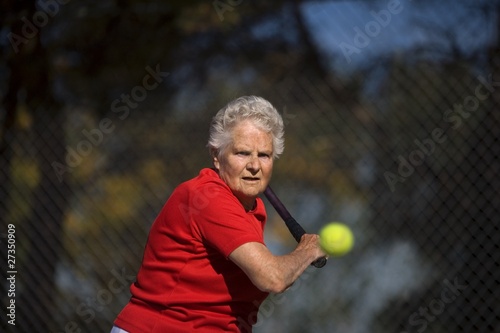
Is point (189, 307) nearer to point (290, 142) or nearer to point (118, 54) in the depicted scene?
point (290, 142)

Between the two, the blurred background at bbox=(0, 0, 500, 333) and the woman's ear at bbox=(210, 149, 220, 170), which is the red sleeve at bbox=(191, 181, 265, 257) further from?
the blurred background at bbox=(0, 0, 500, 333)

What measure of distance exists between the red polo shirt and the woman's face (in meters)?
0.09

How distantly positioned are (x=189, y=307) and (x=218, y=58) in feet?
9.87

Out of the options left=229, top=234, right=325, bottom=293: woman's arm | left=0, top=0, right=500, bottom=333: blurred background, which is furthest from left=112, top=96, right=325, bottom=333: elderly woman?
left=0, top=0, right=500, bottom=333: blurred background

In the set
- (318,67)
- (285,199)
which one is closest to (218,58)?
(318,67)

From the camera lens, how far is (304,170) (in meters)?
5.39

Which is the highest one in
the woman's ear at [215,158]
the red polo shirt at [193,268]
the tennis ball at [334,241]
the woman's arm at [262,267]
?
the woman's ear at [215,158]

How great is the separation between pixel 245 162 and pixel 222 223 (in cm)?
30

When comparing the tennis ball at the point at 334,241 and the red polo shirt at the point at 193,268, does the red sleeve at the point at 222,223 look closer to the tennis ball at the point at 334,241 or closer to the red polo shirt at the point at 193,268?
the red polo shirt at the point at 193,268

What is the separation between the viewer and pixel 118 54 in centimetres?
579

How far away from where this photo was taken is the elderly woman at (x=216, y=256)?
2.75 metres

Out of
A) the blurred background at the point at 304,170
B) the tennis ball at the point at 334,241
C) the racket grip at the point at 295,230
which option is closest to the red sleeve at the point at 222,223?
the tennis ball at the point at 334,241

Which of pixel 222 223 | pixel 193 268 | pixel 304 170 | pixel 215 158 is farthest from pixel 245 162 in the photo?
pixel 304 170

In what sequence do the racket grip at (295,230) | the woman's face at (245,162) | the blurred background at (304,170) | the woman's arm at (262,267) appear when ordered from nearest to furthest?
the woman's arm at (262,267) → the woman's face at (245,162) → the racket grip at (295,230) → the blurred background at (304,170)
